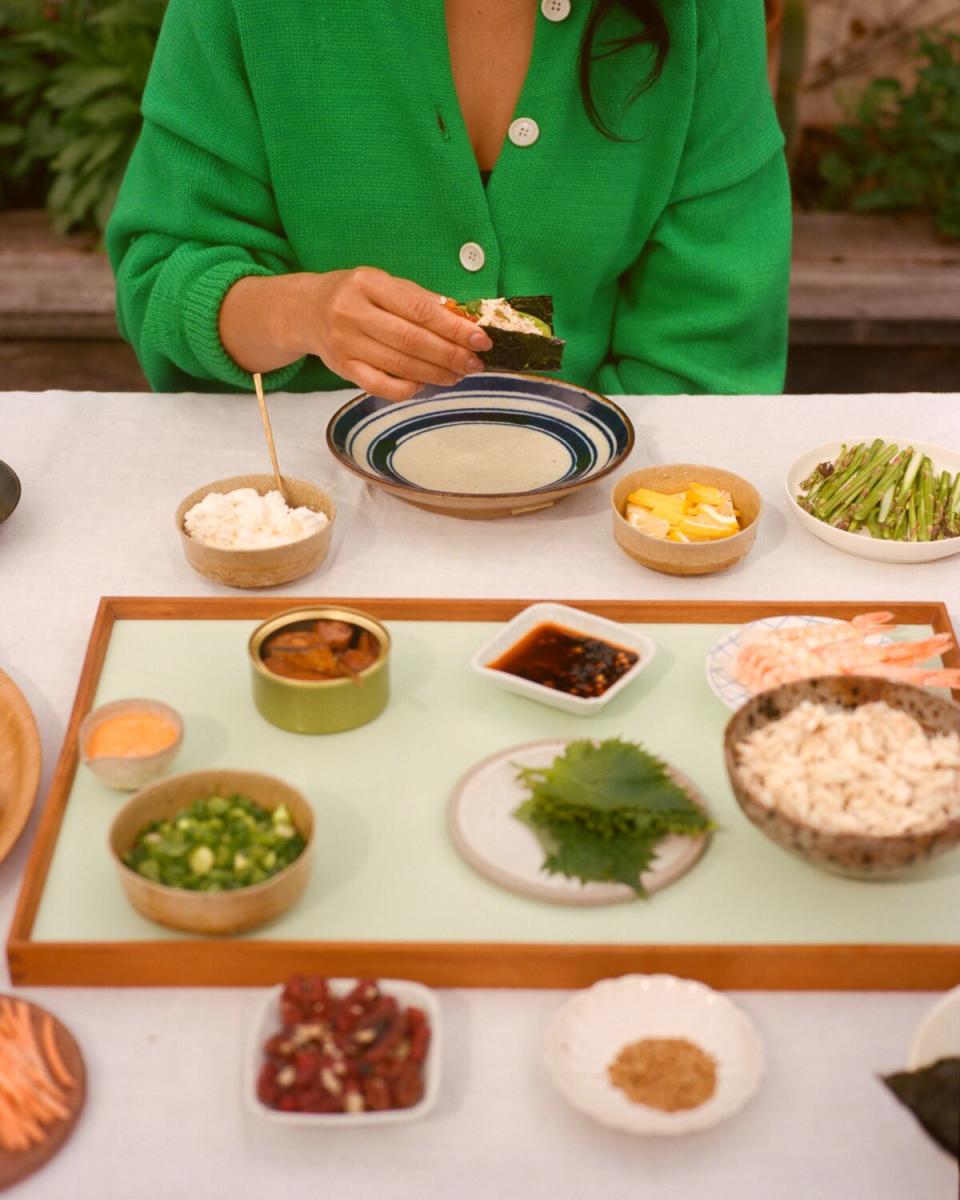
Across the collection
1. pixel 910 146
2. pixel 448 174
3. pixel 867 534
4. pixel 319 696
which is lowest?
pixel 910 146

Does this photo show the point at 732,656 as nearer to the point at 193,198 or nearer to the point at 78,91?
the point at 193,198

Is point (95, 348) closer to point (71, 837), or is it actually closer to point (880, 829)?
point (71, 837)

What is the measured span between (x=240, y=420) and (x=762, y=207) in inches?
41.6

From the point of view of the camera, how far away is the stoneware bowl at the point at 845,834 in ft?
3.97

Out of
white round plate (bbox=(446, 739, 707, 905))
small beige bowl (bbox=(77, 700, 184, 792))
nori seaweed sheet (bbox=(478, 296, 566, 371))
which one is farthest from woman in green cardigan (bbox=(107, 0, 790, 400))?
white round plate (bbox=(446, 739, 707, 905))

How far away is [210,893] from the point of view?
1209mm

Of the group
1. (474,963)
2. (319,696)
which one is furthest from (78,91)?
(474,963)

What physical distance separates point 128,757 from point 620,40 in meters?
1.50

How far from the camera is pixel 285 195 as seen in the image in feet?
7.37

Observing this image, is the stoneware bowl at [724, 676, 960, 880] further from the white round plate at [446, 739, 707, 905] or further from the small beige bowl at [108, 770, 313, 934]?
the small beige bowl at [108, 770, 313, 934]

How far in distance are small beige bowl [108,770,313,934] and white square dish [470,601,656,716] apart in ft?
1.15

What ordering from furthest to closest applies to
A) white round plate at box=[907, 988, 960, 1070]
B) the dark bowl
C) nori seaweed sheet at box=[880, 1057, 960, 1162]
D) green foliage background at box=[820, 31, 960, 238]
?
green foliage background at box=[820, 31, 960, 238]
the dark bowl
white round plate at box=[907, 988, 960, 1070]
nori seaweed sheet at box=[880, 1057, 960, 1162]

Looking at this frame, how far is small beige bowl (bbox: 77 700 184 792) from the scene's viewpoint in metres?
1.40

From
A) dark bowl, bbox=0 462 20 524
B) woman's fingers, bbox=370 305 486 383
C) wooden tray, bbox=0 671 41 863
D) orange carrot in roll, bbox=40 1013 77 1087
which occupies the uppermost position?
woman's fingers, bbox=370 305 486 383
